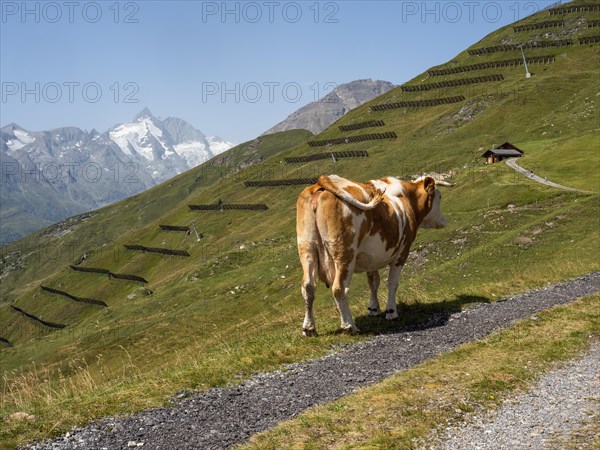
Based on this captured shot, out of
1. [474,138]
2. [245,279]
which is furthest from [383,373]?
[474,138]

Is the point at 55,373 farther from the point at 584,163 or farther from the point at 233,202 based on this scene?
the point at 233,202

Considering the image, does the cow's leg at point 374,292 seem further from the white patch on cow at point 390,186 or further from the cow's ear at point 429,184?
the cow's ear at point 429,184

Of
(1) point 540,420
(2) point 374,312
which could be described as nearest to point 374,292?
(2) point 374,312

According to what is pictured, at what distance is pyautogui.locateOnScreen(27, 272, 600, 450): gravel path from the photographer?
416 inches

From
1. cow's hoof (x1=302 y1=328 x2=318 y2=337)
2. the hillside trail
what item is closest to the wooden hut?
the hillside trail

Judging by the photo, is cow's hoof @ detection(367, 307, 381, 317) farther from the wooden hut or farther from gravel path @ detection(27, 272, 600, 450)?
the wooden hut

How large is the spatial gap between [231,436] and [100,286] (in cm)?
14787

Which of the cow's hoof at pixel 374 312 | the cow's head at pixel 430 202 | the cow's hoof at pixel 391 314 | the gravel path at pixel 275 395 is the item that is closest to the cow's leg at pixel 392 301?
the cow's hoof at pixel 391 314

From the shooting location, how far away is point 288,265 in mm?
66500

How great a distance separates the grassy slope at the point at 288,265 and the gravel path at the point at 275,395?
740 millimetres

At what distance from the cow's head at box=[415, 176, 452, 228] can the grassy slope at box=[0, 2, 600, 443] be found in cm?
311

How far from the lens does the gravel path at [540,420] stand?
31.1 ft

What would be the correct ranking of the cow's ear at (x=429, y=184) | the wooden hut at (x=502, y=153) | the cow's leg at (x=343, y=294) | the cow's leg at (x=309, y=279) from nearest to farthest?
the cow's leg at (x=309, y=279), the cow's leg at (x=343, y=294), the cow's ear at (x=429, y=184), the wooden hut at (x=502, y=153)

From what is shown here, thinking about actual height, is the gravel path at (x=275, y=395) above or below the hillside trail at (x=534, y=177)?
above
